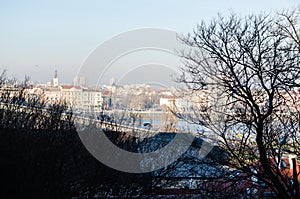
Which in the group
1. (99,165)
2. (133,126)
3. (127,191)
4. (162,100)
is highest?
(162,100)

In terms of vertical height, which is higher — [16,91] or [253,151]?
[16,91]

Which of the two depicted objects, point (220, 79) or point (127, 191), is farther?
point (127, 191)

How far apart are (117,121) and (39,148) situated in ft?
8.06

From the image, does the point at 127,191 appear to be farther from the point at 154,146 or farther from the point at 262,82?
the point at 262,82

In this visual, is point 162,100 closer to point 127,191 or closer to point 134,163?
point 134,163

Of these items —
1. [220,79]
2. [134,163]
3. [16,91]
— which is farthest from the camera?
[16,91]

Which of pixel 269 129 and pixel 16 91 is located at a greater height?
pixel 16 91

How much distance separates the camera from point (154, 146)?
10117mm

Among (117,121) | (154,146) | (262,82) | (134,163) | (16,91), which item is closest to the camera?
(262,82)

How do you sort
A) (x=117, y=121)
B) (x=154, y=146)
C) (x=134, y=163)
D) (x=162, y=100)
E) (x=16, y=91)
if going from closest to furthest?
(x=134, y=163) < (x=117, y=121) < (x=154, y=146) < (x=162, y=100) < (x=16, y=91)

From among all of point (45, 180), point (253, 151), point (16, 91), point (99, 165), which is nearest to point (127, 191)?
point (99, 165)

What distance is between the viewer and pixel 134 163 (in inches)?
343

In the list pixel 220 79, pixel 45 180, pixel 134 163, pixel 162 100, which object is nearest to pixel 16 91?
pixel 162 100

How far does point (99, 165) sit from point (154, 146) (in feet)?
8.20
